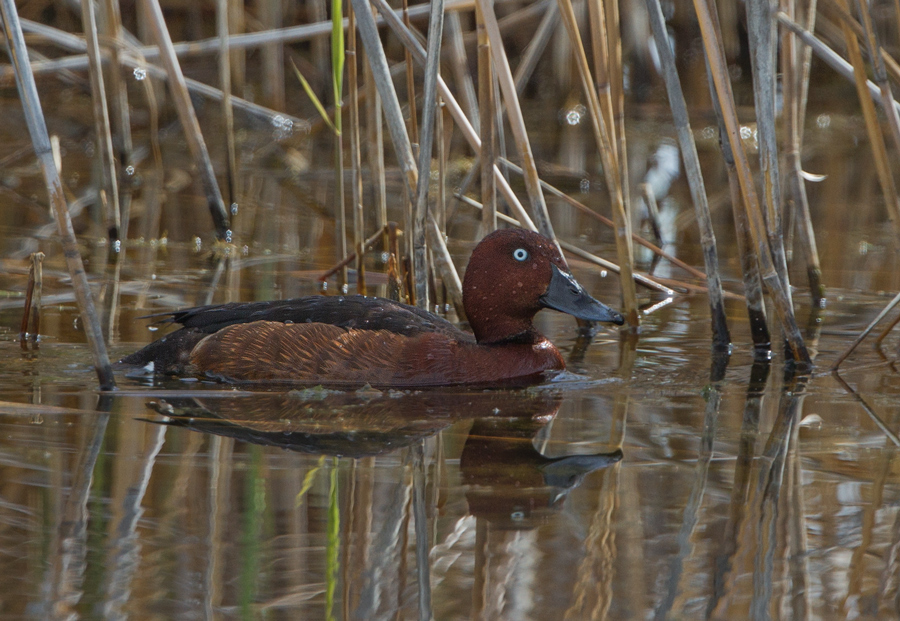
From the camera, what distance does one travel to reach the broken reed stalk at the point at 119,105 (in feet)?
23.0

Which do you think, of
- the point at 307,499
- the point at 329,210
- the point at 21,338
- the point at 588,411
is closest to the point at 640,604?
the point at 307,499

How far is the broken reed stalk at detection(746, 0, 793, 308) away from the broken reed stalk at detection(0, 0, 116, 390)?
2458 millimetres

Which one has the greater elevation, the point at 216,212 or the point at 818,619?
the point at 216,212

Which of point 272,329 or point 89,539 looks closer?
point 89,539

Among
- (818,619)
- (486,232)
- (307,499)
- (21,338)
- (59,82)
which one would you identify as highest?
(59,82)

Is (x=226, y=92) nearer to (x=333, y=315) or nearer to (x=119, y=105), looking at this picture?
(x=119, y=105)

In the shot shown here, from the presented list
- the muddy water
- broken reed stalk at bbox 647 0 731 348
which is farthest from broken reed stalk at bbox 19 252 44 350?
broken reed stalk at bbox 647 0 731 348

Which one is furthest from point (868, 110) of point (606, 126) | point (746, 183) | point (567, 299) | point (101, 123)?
point (101, 123)

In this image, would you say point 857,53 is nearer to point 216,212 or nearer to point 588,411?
point 588,411

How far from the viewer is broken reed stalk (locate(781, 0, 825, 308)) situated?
209 inches

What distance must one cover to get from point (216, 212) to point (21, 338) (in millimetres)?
2340

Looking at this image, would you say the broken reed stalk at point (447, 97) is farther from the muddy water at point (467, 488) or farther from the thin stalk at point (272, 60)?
the thin stalk at point (272, 60)

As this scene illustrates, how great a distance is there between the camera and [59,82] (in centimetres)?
1178

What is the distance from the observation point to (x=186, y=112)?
21.7 ft
